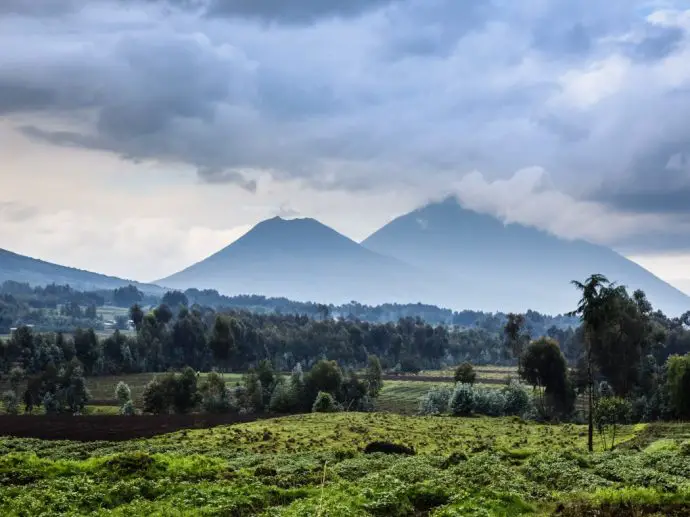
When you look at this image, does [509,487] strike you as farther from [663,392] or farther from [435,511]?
[663,392]

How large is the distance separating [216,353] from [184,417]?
7446 centimetres

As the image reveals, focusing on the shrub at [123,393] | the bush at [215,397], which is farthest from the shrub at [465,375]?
the shrub at [123,393]

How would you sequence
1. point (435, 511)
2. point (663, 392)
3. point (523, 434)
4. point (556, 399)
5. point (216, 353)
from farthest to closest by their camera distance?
point (216, 353)
point (556, 399)
point (663, 392)
point (523, 434)
point (435, 511)

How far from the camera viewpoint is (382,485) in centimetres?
3141

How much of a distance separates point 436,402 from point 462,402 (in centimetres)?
893

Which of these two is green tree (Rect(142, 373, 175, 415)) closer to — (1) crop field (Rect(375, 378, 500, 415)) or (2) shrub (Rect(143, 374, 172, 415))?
(2) shrub (Rect(143, 374, 172, 415))

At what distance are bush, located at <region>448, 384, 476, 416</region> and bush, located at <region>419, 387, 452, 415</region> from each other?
5413mm

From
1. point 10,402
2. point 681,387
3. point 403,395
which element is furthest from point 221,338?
point 681,387

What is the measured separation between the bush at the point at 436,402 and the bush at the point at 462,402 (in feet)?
17.8

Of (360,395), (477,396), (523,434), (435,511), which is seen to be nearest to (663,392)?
(477,396)

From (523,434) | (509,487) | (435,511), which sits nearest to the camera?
(435,511)

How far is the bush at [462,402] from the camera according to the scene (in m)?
114

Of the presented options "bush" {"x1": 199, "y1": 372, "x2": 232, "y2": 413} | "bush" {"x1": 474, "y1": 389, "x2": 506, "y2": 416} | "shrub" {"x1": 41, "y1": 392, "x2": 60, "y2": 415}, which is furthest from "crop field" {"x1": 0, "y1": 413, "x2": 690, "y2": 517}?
"shrub" {"x1": 41, "y1": 392, "x2": 60, "y2": 415}

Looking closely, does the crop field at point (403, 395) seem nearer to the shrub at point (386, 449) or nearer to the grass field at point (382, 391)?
the grass field at point (382, 391)
